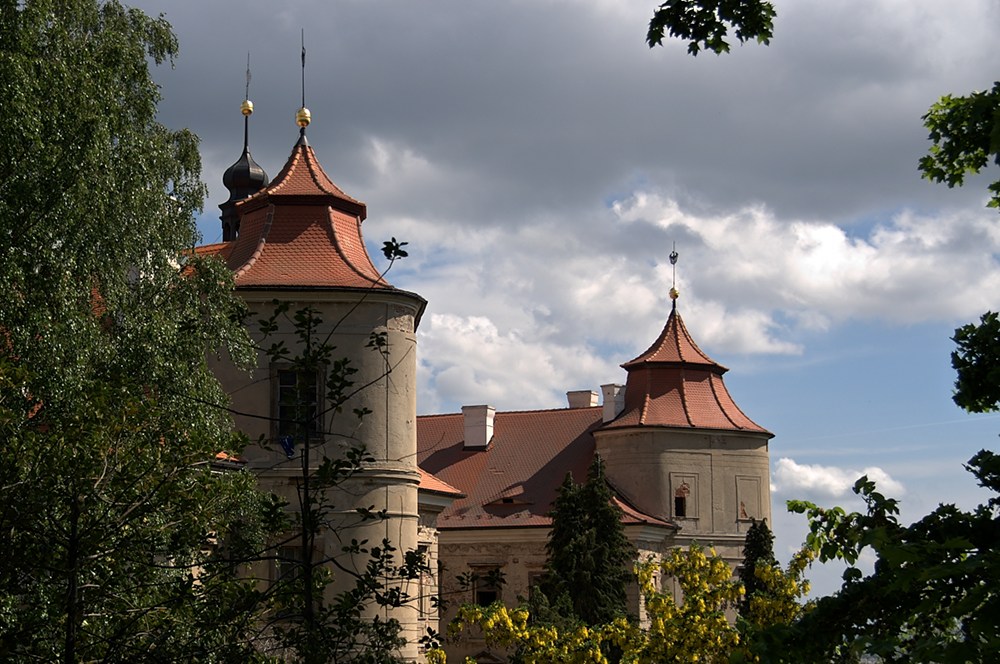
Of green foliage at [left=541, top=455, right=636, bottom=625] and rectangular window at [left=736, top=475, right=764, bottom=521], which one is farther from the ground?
rectangular window at [left=736, top=475, right=764, bottom=521]

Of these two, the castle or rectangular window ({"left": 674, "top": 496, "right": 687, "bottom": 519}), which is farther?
rectangular window ({"left": 674, "top": 496, "right": 687, "bottom": 519})

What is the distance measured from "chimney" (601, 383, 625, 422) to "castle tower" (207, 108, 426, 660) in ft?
61.9

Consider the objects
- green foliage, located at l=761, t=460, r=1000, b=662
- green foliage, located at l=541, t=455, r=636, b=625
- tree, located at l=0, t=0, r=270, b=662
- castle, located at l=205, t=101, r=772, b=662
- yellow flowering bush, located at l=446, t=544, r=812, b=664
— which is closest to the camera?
green foliage, located at l=761, t=460, r=1000, b=662

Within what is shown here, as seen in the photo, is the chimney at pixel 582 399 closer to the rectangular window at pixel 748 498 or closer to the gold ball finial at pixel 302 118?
the rectangular window at pixel 748 498

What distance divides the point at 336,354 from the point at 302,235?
4186 millimetres

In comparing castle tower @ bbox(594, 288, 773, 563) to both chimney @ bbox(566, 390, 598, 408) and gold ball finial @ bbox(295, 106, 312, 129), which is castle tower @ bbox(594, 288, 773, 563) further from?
gold ball finial @ bbox(295, 106, 312, 129)

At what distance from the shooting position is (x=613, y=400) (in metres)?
50.0

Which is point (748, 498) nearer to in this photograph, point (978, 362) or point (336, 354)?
point (336, 354)

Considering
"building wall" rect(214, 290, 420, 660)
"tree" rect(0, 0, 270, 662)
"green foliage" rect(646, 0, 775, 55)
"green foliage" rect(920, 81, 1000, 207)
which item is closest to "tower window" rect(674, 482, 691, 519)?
"building wall" rect(214, 290, 420, 660)

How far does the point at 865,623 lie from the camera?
348 inches

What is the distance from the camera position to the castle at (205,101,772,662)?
30.8m

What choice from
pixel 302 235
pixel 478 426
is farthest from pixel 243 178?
pixel 302 235

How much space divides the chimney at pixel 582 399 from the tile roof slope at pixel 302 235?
21548mm

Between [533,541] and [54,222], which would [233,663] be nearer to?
[54,222]
